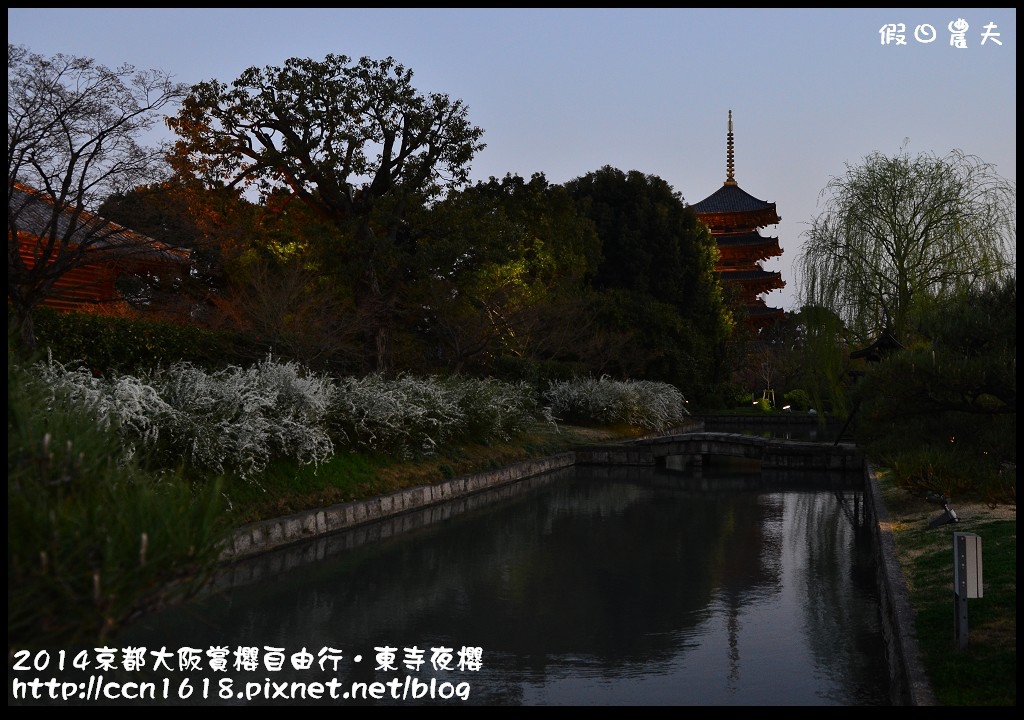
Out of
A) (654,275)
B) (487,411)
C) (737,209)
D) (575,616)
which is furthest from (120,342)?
(737,209)

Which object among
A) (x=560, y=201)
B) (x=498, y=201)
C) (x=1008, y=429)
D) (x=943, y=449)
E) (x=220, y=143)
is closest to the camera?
(x=1008, y=429)

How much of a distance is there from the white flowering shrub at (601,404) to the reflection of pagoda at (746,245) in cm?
2960

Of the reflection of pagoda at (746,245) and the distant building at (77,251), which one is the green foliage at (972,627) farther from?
the reflection of pagoda at (746,245)

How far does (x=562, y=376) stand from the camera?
3066cm

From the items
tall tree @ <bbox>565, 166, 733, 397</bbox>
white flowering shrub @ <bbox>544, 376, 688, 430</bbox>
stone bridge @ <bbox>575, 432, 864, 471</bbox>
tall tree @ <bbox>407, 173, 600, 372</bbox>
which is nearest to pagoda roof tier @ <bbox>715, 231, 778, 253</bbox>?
tall tree @ <bbox>565, 166, 733, 397</bbox>

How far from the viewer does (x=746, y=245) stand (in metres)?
60.8

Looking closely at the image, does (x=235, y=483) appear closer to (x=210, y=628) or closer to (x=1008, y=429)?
(x=210, y=628)

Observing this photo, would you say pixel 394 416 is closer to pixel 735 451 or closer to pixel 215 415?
pixel 215 415

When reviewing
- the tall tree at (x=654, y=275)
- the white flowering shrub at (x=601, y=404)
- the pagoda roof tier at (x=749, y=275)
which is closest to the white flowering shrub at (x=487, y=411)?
the white flowering shrub at (x=601, y=404)

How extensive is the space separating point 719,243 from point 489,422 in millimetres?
46161

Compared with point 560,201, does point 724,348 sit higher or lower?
lower
